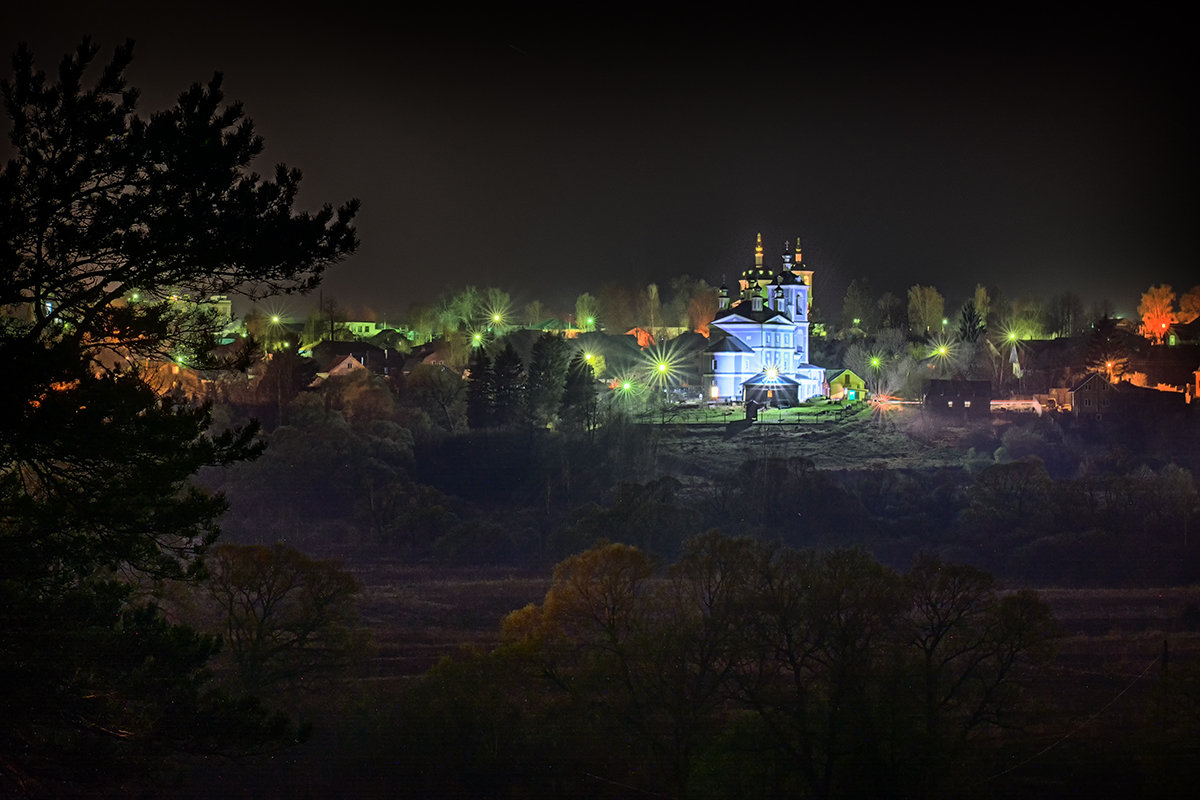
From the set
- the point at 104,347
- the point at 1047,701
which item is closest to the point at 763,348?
the point at 1047,701

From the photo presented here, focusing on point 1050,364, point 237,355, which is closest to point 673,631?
point 237,355

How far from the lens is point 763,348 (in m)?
40.0

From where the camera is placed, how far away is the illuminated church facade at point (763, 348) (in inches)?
1407

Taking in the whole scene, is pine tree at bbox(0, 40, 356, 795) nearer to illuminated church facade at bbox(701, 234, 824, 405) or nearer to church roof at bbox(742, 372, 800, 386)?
illuminated church facade at bbox(701, 234, 824, 405)

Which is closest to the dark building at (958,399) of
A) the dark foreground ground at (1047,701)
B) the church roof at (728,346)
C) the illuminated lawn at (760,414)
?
the illuminated lawn at (760,414)

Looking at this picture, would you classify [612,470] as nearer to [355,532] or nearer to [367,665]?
[355,532]

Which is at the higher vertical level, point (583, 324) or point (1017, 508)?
point (583, 324)

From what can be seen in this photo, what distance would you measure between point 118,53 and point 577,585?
891cm

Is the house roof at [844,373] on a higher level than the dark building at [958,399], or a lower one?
higher

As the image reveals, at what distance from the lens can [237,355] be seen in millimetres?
7164

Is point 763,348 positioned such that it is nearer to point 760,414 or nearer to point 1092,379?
point 760,414

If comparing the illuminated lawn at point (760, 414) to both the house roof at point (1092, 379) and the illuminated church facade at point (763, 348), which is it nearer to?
the illuminated church facade at point (763, 348)

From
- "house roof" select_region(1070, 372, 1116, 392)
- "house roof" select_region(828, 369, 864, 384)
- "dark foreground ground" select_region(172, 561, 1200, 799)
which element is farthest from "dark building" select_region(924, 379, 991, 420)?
"dark foreground ground" select_region(172, 561, 1200, 799)

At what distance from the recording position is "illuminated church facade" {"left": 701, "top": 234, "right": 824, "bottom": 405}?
35750 mm
